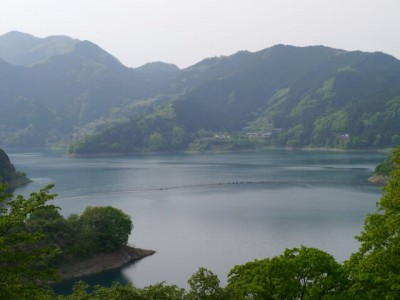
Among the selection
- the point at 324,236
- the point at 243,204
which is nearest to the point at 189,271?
the point at 324,236

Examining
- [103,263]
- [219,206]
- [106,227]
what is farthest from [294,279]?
[219,206]

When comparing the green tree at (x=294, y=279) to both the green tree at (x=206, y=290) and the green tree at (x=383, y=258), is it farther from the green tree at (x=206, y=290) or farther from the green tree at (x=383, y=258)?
the green tree at (x=206, y=290)

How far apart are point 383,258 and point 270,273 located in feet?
18.1

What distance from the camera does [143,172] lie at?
138 m

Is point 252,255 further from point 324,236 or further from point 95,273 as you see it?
point 95,273

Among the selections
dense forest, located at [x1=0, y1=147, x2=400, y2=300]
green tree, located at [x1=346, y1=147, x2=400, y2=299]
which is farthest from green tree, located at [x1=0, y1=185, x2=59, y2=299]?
green tree, located at [x1=346, y1=147, x2=400, y2=299]

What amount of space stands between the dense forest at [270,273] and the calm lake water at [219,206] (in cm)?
2210

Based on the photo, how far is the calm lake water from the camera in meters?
49.4

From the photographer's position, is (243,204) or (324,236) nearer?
(324,236)

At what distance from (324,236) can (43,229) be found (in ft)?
107

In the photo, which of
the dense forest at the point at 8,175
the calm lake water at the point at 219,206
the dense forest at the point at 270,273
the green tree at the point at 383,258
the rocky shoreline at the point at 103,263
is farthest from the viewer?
the dense forest at the point at 8,175

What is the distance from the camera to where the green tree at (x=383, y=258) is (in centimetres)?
1432

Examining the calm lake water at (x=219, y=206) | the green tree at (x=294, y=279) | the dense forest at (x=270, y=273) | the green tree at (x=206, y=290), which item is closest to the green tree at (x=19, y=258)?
the dense forest at (x=270, y=273)

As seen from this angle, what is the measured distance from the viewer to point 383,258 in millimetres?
14570
